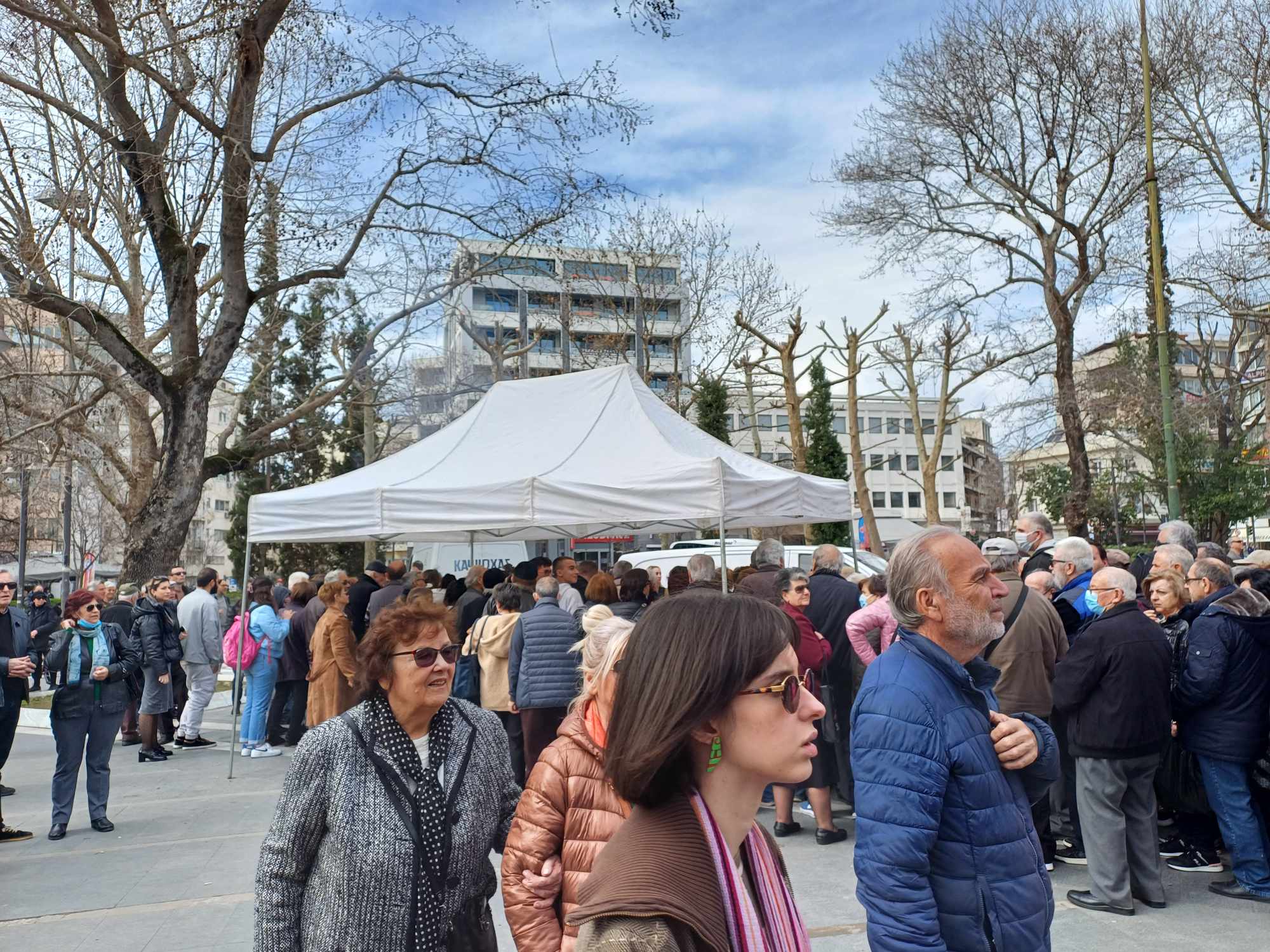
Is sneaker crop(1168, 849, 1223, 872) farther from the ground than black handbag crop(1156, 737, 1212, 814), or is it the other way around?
black handbag crop(1156, 737, 1212, 814)

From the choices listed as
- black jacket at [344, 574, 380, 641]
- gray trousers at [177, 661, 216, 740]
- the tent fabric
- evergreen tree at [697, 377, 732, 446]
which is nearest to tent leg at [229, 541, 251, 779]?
the tent fabric

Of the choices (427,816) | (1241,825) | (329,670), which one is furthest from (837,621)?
(427,816)

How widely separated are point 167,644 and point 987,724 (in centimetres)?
1073

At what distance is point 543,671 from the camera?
7496mm

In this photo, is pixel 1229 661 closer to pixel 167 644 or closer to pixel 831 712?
pixel 831 712

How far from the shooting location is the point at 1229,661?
579 cm

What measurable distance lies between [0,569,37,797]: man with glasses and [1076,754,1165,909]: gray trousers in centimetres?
737

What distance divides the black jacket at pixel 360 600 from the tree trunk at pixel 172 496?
12.1 ft

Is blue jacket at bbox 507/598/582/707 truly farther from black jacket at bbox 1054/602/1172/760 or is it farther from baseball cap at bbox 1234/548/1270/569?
baseball cap at bbox 1234/548/1270/569

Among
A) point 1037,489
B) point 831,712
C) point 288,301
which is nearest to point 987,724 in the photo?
point 831,712

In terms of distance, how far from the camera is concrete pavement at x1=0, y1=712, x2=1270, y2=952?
5.41 metres

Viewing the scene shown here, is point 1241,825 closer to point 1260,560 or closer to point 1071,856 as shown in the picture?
point 1071,856

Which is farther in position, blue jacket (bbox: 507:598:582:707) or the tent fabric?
the tent fabric

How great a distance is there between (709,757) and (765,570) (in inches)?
321
